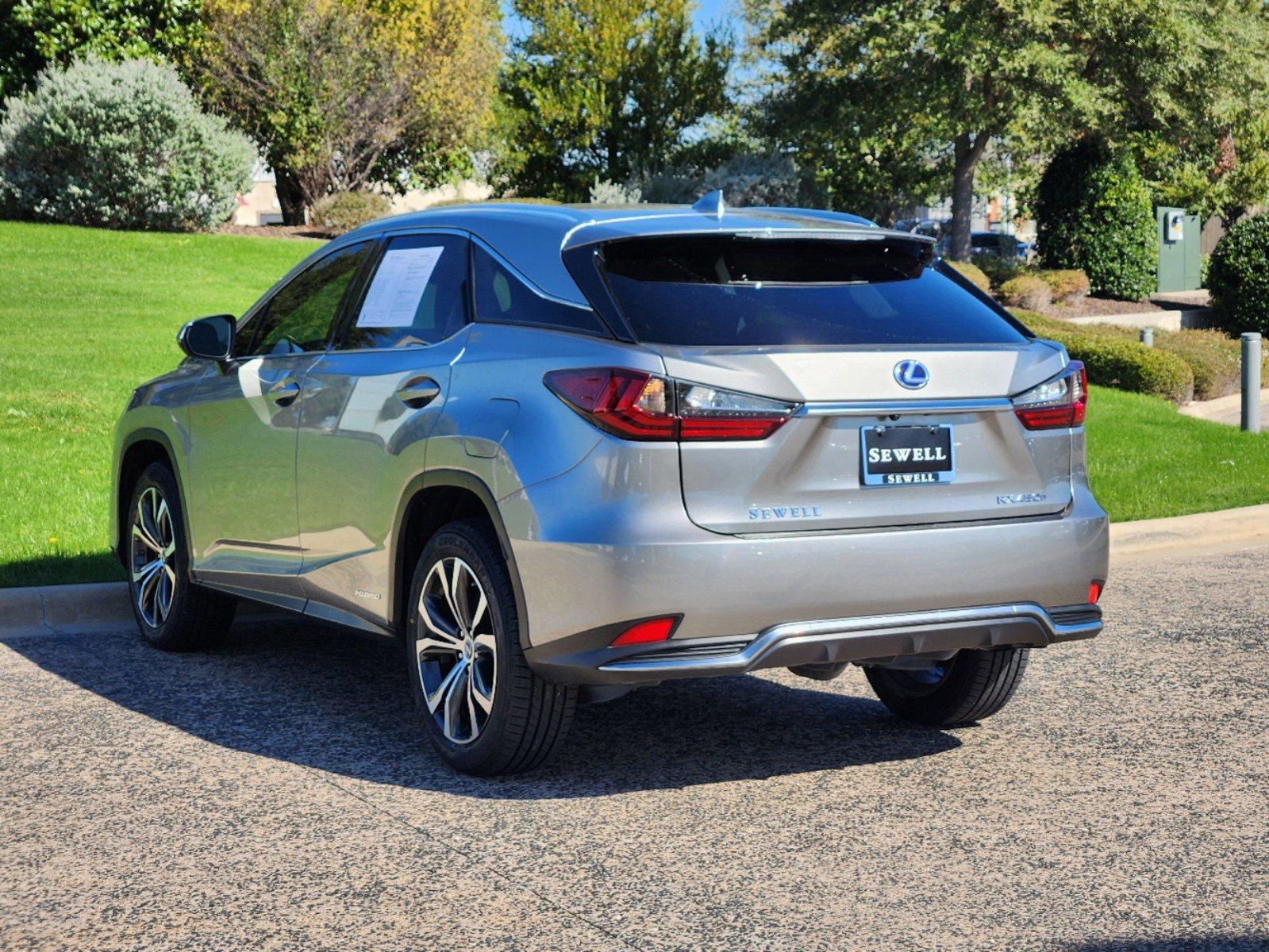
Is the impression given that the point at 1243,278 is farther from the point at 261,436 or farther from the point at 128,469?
the point at 261,436

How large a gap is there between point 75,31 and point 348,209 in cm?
585

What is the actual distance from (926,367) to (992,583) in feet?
2.23

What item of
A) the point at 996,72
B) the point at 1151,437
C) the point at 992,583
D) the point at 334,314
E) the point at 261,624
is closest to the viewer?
the point at 992,583

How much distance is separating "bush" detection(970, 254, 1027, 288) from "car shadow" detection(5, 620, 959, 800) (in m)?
24.2

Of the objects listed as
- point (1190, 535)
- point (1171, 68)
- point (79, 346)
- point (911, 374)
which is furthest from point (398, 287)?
point (1171, 68)

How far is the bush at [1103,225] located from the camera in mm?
31906

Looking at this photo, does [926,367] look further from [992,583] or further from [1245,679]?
[1245,679]

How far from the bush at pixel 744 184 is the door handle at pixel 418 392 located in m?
30.7

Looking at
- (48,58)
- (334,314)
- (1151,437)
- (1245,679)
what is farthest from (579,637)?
(48,58)

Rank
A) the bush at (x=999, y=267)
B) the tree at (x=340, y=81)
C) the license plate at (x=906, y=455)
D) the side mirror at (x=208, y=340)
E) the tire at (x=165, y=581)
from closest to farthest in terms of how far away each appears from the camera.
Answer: the license plate at (x=906, y=455) → the side mirror at (x=208, y=340) → the tire at (x=165, y=581) → the bush at (x=999, y=267) → the tree at (x=340, y=81)

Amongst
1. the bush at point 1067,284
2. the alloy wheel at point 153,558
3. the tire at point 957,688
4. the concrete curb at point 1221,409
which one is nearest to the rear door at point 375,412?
the alloy wheel at point 153,558

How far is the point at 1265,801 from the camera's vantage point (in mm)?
4980

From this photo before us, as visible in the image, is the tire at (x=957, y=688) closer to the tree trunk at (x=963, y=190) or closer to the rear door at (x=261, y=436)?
the rear door at (x=261, y=436)

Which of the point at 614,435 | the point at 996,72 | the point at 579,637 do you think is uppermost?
the point at 996,72
